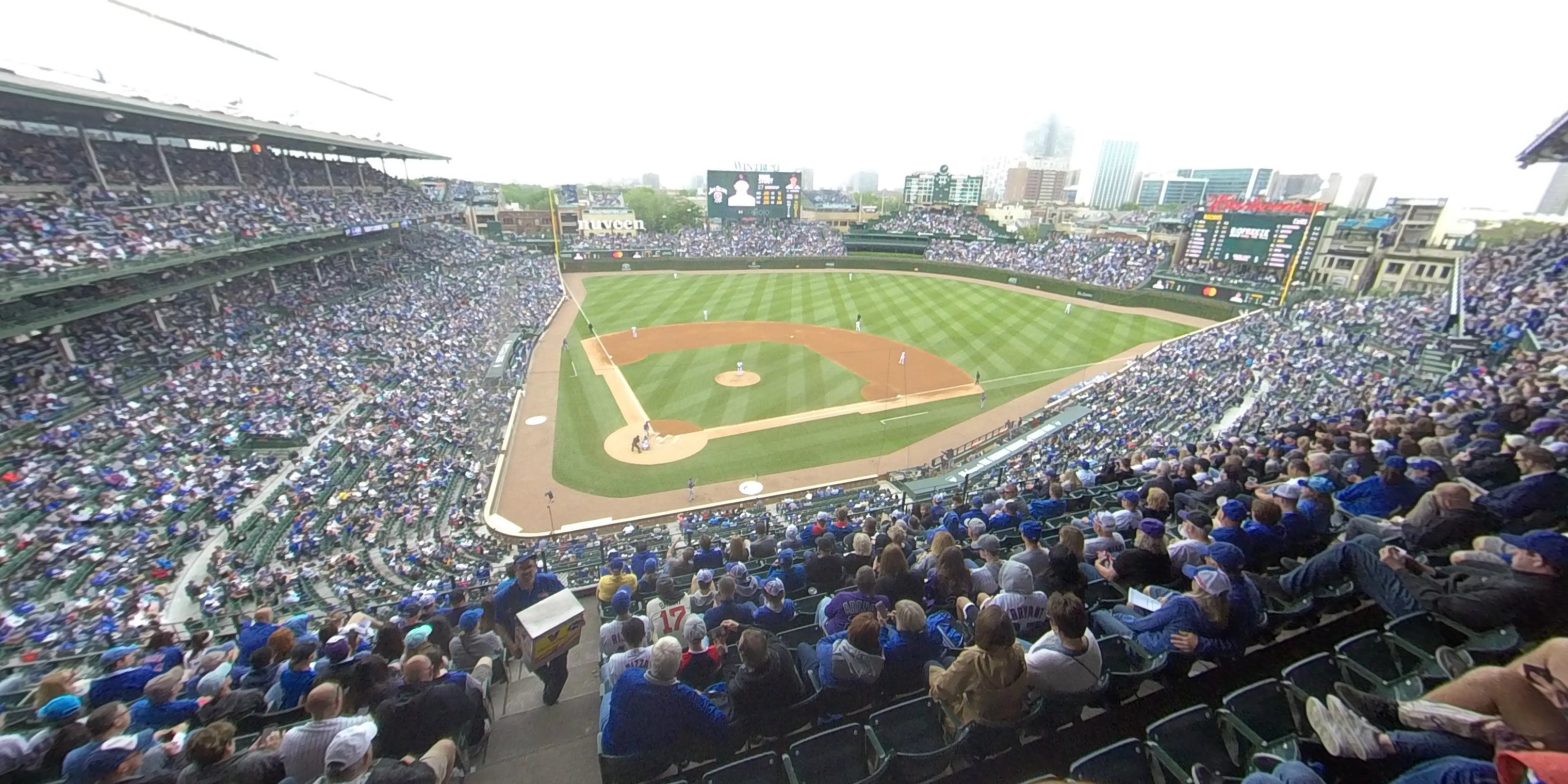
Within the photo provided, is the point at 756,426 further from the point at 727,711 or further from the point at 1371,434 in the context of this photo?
the point at 727,711

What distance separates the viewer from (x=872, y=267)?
62.9m

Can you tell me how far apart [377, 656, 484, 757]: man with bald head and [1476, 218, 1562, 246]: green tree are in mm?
59397

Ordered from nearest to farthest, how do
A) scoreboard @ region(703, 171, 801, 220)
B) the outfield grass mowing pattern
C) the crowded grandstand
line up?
1. the crowded grandstand
2. the outfield grass mowing pattern
3. scoreboard @ region(703, 171, 801, 220)

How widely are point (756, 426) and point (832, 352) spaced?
11268 mm

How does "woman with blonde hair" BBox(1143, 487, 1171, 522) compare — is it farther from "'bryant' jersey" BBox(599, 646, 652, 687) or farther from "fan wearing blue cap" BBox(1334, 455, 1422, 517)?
"'bryant' jersey" BBox(599, 646, 652, 687)

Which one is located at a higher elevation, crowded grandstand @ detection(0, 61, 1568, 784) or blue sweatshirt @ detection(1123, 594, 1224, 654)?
blue sweatshirt @ detection(1123, 594, 1224, 654)

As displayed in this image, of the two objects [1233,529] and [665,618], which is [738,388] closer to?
[665,618]

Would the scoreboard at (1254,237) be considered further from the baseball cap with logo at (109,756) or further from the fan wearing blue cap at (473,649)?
the baseball cap with logo at (109,756)

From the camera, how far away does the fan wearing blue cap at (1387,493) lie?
6.02 metres

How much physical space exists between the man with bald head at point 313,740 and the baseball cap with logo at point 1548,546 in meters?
7.54

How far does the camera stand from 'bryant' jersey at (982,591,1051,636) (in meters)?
4.66

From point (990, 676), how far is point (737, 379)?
27.1 metres

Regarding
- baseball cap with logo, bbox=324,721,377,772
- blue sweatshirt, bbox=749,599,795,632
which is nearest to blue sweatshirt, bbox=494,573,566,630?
blue sweatshirt, bbox=749,599,795,632

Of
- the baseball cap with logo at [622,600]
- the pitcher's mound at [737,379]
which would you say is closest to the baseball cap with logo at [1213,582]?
the baseball cap with logo at [622,600]
